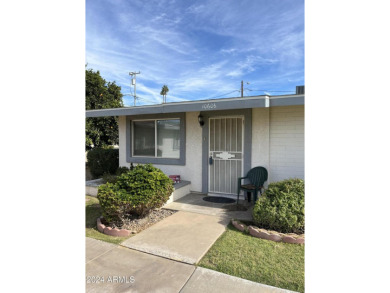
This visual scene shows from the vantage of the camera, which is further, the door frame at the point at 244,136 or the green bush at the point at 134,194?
the door frame at the point at 244,136

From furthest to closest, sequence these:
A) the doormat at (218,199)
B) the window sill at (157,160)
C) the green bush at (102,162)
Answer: the green bush at (102,162) < the window sill at (157,160) < the doormat at (218,199)

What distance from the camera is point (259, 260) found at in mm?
3010

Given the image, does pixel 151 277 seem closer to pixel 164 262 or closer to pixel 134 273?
pixel 134 273

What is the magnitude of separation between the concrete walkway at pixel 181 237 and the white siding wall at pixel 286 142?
2.16 m

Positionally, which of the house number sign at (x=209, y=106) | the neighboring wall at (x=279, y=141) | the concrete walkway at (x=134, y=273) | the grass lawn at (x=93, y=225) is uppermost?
the house number sign at (x=209, y=106)

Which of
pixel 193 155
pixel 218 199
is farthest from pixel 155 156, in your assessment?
pixel 218 199

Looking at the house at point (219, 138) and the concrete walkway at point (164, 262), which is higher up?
the house at point (219, 138)

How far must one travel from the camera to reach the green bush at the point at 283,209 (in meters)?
3.67

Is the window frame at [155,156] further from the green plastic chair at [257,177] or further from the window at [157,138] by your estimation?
the green plastic chair at [257,177]

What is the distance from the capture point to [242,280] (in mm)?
2592

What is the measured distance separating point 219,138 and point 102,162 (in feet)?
15.9

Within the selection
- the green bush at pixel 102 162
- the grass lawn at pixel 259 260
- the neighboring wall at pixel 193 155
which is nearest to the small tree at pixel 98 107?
the green bush at pixel 102 162

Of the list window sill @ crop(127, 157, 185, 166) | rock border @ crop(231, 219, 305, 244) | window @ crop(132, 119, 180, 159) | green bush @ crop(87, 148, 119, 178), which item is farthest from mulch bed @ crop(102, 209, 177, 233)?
green bush @ crop(87, 148, 119, 178)
